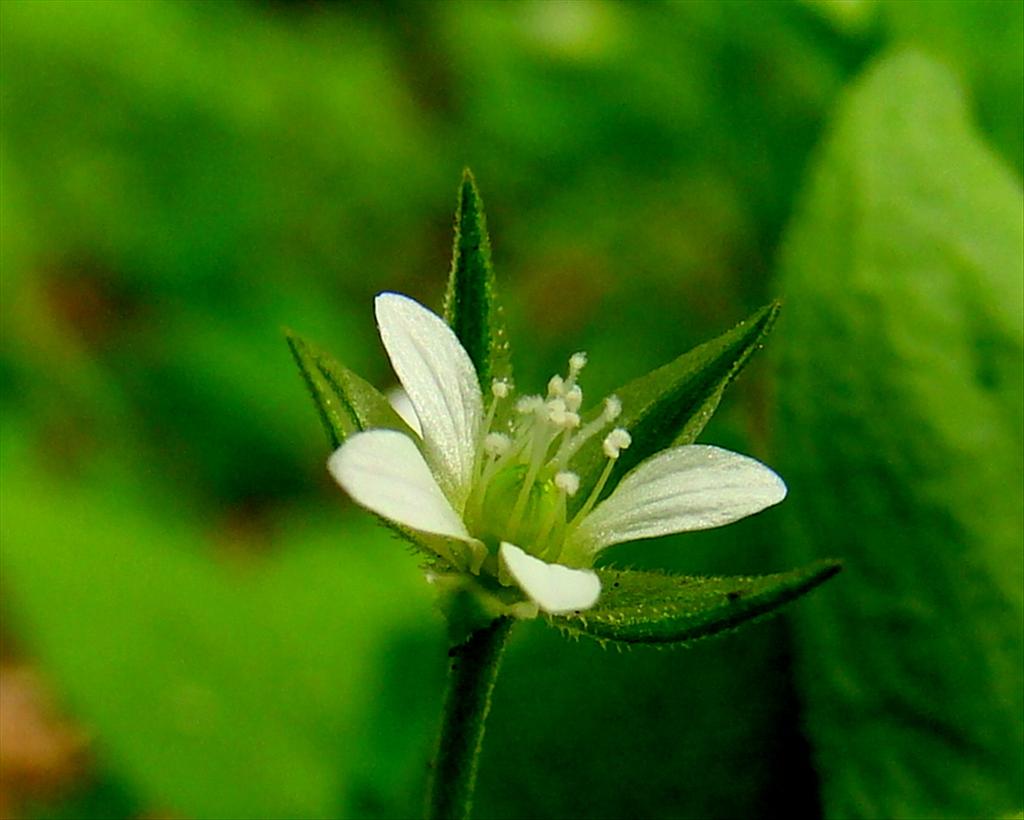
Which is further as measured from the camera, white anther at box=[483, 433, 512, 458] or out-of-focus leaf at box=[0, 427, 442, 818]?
out-of-focus leaf at box=[0, 427, 442, 818]

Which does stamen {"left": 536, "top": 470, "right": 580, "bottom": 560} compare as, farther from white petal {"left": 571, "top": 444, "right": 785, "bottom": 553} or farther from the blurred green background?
the blurred green background

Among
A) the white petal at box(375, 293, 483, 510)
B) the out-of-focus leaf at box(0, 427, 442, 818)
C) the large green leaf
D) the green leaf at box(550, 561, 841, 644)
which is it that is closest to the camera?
the green leaf at box(550, 561, 841, 644)

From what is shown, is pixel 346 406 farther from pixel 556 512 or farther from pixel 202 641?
pixel 202 641

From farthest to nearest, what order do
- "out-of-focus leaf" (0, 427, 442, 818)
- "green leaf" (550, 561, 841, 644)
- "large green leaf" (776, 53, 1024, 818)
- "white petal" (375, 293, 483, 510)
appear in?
"out-of-focus leaf" (0, 427, 442, 818) < "large green leaf" (776, 53, 1024, 818) < "white petal" (375, 293, 483, 510) < "green leaf" (550, 561, 841, 644)

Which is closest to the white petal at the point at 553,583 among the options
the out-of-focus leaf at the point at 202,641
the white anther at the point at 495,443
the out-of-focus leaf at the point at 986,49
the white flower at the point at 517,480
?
the white flower at the point at 517,480

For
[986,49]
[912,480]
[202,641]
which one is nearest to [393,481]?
[912,480]

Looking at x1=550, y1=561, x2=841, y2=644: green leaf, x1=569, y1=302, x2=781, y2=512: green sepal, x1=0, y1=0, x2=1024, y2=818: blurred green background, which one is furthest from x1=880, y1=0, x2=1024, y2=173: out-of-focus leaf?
x1=550, y1=561, x2=841, y2=644: green leaf

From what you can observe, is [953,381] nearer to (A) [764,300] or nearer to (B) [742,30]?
(A) [764,300]

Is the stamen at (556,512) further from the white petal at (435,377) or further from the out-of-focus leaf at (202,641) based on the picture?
the out-of-focus leaf at (202,641)
